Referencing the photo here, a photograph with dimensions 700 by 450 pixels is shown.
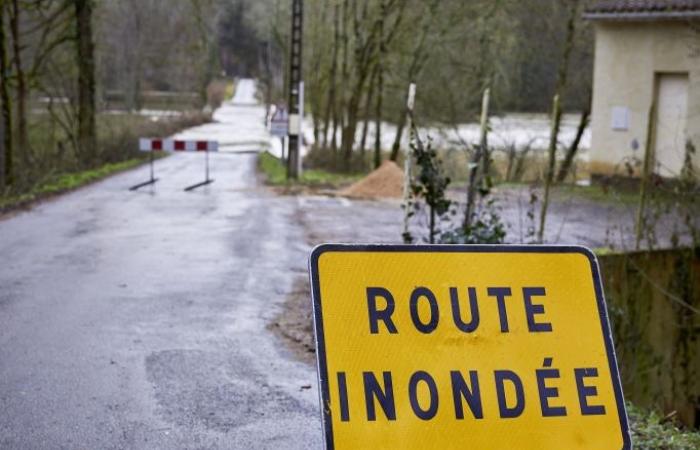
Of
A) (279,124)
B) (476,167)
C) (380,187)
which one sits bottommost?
(380,187)

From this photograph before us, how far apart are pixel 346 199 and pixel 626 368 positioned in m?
12.5

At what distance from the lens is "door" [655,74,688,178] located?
2391 cm

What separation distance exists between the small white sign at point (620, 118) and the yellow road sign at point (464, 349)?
894 inches

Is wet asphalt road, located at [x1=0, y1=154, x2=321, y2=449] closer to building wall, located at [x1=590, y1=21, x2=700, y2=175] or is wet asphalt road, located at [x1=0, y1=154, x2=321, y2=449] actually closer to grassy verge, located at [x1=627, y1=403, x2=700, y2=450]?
Answer: grassy verge, located at [x1=627, y1=403, x2=700, y2=450]

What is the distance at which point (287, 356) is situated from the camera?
8.92m

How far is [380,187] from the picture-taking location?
25.4 meters

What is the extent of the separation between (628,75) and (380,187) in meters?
6.05

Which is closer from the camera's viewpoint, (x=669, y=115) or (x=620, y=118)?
(x=669, y=115)

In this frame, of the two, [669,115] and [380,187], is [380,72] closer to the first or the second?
[380,187]

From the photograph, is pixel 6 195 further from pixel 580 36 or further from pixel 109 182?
pixel 580 36

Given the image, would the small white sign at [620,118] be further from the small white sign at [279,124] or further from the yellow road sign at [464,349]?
the yellow road sign at [464,349]

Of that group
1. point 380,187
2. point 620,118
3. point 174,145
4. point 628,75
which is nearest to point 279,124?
point 174,145

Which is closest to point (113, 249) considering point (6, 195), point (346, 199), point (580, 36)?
point (6, 195)

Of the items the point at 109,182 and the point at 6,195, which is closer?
the point at 6,195
